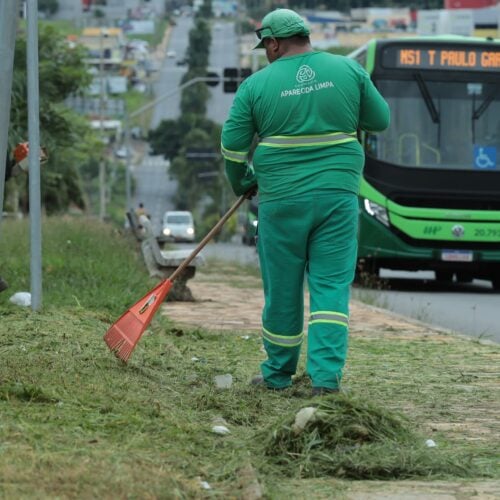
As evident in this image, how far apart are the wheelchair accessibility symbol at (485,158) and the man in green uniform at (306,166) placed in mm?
13157

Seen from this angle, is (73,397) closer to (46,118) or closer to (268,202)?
(268,202)

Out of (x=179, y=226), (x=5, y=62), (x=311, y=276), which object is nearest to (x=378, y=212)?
(x=311, y=276)

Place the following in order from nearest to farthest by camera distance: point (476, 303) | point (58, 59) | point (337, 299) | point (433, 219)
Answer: point (337, 299) → point (476, 303) → point (433, 219) → point (58, 59)

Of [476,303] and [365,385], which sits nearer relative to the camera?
[365,385]

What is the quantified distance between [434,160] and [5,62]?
13673 millimetres

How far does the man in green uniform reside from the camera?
7602 mm

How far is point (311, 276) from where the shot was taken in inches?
303

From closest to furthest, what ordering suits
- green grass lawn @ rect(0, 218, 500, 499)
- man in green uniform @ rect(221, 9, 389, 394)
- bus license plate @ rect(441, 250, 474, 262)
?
green grass lawn @ rect(0, 218, 500, 499) < man in green uniform @ rect(221, 9, 389, 394) < bus license plate @ rect(441, 250, 474, 262)

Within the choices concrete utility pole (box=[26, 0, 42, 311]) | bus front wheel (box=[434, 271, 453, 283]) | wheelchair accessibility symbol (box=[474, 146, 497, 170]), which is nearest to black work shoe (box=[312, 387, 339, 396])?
concrete utility pole (box=[26, 0, 42, 311])

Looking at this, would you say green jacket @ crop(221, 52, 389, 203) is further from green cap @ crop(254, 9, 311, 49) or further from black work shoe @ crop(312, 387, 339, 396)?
black work shoe @ crop(312, 387, 339, 396)

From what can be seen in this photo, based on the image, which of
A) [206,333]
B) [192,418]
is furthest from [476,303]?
[192,418]

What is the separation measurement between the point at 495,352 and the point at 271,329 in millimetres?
3192

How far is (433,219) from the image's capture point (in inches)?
811

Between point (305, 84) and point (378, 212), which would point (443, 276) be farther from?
point (305, 84)
